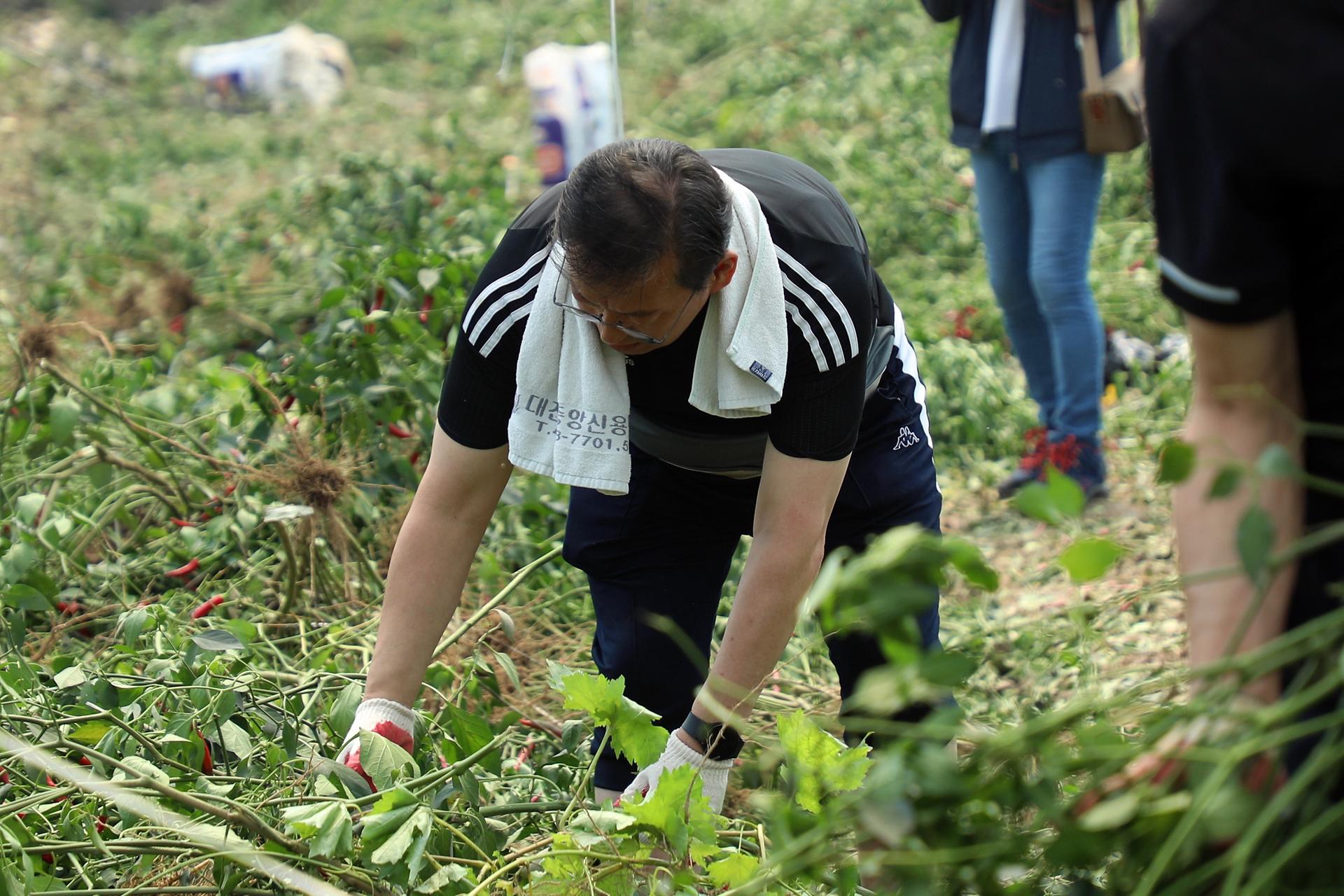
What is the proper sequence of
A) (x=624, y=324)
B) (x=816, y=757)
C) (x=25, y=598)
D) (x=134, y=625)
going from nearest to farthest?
(x=816, y=757), (x=624, y=324), (x=134, y=625), (x=25, y=598)

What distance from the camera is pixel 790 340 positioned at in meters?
1.86

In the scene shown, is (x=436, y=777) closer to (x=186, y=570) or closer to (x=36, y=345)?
(x=186, y=570)

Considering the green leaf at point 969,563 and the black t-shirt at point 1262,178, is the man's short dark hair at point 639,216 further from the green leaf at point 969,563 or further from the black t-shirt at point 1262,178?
the green leaf at point 969,563

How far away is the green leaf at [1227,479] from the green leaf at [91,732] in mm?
1515

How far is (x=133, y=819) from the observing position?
5.49ft

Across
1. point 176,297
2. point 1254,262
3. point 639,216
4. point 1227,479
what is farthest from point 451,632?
point 176,297

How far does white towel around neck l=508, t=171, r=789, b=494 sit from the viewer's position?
182cm

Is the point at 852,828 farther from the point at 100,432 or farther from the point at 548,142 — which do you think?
the point at 548,142

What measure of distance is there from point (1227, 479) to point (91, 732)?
5.08 feet

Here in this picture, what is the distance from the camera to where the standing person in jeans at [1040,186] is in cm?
332

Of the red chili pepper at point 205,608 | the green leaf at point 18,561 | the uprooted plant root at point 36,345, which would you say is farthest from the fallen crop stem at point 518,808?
the uprooted plant root at point 36,345

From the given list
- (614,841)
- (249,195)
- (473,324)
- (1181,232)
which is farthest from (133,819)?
(249,195)

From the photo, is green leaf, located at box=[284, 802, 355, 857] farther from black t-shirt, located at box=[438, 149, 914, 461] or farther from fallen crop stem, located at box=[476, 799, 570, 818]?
black t-shirt, located at box=[438, 149, 914, 461]

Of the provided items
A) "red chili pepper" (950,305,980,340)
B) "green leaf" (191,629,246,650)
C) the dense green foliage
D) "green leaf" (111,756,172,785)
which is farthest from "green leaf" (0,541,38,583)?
"red chili pepper" (950,305,980,340)
